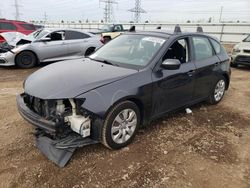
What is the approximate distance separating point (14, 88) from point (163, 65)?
4402 mm

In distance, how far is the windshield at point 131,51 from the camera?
3.88m

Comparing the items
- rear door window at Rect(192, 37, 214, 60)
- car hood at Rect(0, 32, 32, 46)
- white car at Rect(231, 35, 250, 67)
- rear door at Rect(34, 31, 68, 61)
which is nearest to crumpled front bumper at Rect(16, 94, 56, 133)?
rear door window at Rect(192, 37, 214, 60)

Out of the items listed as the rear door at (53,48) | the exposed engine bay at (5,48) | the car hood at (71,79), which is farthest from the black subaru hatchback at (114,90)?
the exposed engine bay at (5,48)

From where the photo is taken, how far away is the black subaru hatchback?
303 cm

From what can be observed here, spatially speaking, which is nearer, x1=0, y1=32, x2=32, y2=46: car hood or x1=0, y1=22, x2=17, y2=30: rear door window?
x1=0, y1=32, x2=32, y2=46: car hood

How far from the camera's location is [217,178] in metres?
2.96

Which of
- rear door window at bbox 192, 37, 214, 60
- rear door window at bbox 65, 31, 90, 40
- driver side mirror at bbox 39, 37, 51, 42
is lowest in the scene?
driver side mirror at bbox 39, 37, 51, 42

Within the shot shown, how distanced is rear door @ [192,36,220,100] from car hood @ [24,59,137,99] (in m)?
1.63

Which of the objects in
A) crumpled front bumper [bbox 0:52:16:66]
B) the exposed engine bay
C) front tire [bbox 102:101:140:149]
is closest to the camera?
front tire [bbox 102:101:140:149]

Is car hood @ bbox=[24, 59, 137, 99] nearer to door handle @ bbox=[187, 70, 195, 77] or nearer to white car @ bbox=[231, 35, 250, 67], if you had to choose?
A: door handle @ bbox=[187, 70, 195, 77]

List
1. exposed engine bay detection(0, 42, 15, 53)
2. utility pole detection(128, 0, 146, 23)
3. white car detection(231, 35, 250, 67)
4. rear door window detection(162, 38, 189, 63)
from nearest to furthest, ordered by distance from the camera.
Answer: rear door window detection(162, 38, 189, 63) → exposed engine bay detection(0, 42, 15, 53) → white car detection(231, 35, 250, 67) → utility pole detection(128, 0, 146, 23)

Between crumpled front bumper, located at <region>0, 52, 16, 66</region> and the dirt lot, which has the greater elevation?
crumpled front bumper, located at <region>0, 52, 16, 66</region>

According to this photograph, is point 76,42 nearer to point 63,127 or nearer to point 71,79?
point 71,79

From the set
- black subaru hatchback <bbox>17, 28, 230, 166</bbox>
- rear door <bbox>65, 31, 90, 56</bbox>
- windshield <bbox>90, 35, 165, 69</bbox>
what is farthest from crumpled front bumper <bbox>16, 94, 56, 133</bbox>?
rear door <bbox>65, 31, 90, 56</bbox>
